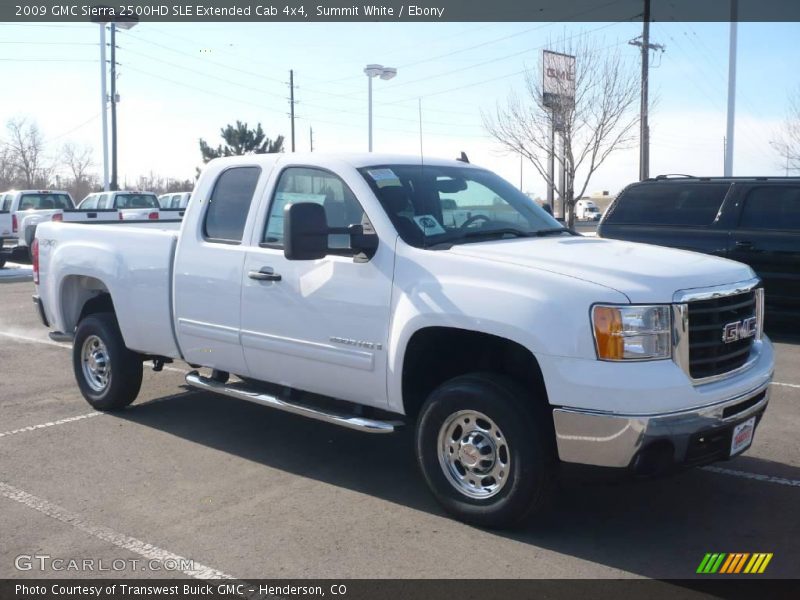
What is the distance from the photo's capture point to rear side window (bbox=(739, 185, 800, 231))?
10.0m

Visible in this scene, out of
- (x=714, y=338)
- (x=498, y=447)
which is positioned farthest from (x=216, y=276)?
(x=714, y=338)

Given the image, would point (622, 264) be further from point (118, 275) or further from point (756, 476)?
point (118, 275)

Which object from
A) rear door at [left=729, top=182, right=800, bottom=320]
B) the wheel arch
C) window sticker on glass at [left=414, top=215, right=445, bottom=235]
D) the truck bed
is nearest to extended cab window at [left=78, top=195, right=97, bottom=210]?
the truck bed

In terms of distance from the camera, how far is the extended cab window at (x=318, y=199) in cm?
515

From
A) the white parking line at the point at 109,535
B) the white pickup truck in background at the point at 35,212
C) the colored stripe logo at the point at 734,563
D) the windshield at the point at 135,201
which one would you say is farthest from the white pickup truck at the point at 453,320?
the windshield at the point at 135,201

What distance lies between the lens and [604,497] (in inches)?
198

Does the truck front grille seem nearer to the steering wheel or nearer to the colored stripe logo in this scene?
the colored stripe logo

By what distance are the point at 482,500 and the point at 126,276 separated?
3.42m

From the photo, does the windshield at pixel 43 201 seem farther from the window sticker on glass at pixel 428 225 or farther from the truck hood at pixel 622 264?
the truck hood at pixel 622 264

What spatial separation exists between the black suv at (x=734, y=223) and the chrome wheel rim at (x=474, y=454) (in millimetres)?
6793

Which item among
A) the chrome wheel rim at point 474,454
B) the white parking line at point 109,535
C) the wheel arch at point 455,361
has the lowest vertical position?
the white parking line at point 109,535

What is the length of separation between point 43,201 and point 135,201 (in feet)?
13.6

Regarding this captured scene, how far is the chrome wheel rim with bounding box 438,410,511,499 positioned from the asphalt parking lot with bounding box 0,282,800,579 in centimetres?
25

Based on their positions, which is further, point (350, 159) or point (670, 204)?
point (670, 204)
